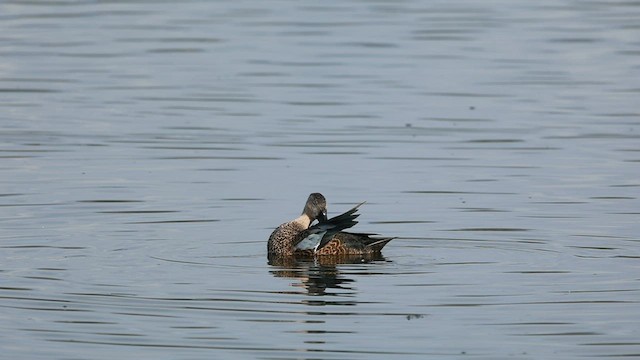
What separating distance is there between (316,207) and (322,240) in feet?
1.41

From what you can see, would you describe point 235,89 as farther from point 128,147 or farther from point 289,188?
point 289,188

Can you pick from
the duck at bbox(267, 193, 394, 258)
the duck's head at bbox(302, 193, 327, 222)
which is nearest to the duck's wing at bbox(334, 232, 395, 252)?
the duck at bbox(267, 193, 394, 258)

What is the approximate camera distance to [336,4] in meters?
32.8

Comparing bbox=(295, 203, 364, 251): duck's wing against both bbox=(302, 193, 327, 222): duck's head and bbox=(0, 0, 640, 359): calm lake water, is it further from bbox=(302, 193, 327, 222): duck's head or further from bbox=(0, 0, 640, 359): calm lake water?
bbox=(0, 0, 640, 359): calm lake water

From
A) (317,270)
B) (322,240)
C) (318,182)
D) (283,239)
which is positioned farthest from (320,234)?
(318,182)

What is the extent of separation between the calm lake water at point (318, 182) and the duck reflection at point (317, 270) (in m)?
0.04

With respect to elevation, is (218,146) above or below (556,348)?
above

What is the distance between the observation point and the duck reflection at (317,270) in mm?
12039

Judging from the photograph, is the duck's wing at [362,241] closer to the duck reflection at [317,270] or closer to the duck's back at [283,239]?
the duck reflection at [317,270]

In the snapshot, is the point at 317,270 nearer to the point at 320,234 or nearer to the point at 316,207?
the point at 320,234

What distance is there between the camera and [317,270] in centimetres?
1282

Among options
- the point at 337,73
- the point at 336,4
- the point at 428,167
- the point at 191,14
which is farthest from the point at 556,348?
the point at 336,4

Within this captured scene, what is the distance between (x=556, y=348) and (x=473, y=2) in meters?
23.8

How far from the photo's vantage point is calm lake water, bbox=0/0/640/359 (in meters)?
10.5
